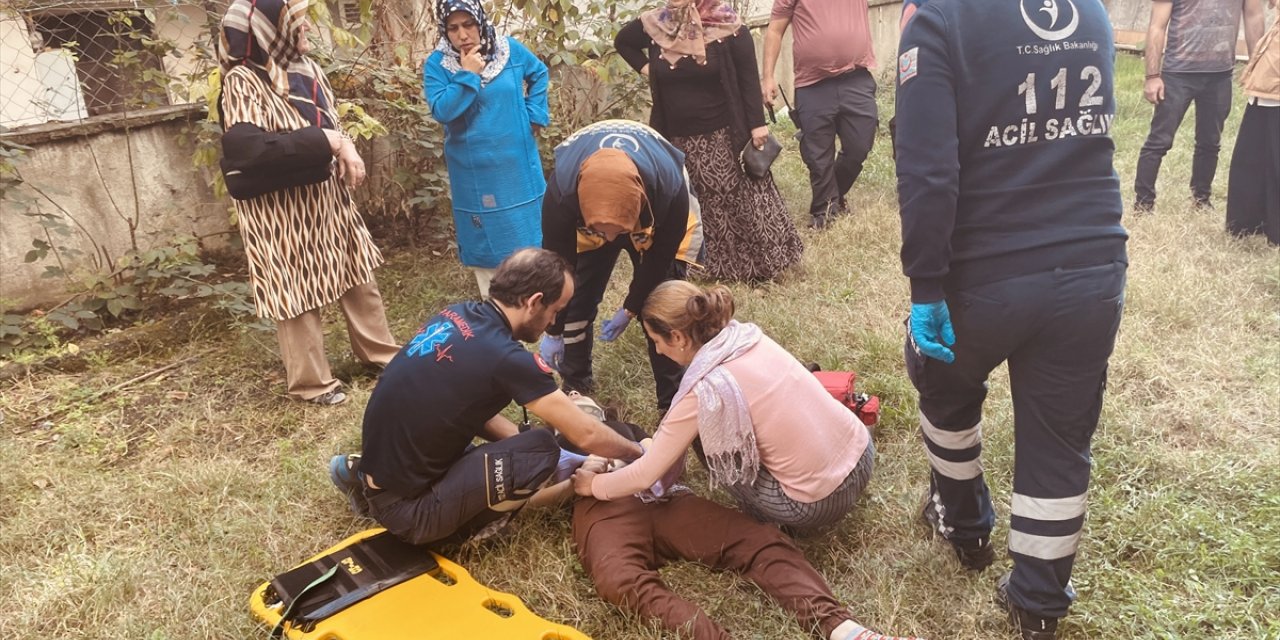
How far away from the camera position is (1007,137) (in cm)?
187

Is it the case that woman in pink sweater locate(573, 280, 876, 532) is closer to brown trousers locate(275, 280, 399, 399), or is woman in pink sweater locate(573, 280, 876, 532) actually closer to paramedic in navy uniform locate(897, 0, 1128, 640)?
paramedic in navy uniform locate(897, 0, 1128, 640)

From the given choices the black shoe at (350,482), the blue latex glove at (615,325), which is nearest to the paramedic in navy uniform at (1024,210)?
the blue latex glove at (615,325)

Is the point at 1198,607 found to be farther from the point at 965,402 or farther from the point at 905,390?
the point at 905,390

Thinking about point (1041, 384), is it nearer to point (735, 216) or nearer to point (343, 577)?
point (343, 577)

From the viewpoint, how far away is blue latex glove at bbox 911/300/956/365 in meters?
1.95

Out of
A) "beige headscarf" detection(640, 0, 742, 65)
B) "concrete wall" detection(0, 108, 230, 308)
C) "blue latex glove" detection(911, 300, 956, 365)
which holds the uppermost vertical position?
"beige headscarf" detection(640, 0, 742, 65)

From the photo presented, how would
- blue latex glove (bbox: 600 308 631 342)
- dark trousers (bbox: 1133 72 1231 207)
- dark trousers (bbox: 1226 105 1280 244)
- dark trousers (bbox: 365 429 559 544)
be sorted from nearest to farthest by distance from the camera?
dark trousers (bbox: 365 429 559 544)
blue latex glove (bbox: 600 308 631 342)
dark trousers (bbox: 1226 105 1280 244)
dark trousers (bbox: 1133 72 1231 207)

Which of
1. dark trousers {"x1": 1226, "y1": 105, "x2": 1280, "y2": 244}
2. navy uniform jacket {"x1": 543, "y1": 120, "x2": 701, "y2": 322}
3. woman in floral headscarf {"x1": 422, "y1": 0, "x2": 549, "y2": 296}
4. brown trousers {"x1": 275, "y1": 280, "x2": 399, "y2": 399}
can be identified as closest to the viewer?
navy uniform jacket {"x1": 543, "y1": 120, "x2": 701, "y2": 322}

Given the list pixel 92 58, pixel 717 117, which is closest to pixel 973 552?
pixel 717 117

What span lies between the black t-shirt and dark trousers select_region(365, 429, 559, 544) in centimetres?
5

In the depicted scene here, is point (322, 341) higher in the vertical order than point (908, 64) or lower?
lower

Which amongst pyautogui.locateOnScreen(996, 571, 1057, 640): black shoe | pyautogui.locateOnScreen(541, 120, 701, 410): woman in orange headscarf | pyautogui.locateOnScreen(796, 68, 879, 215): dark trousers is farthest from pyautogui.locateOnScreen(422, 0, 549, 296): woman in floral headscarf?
pyautogui.locateOnScreen(996, 571, 1057, 640): black shoe

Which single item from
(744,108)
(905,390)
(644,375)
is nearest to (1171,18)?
(744,108)

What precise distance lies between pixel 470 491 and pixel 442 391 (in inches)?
13.4
